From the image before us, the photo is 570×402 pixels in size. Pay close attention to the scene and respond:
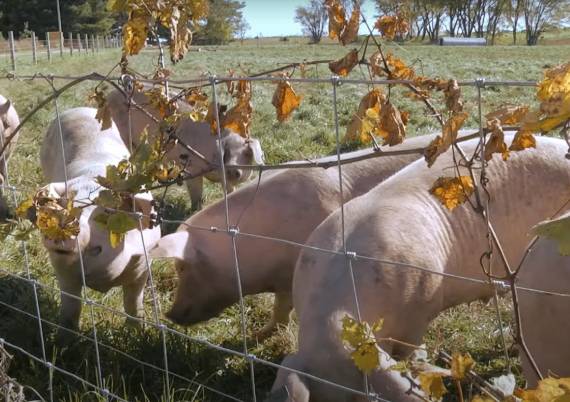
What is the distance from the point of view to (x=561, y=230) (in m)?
1.35

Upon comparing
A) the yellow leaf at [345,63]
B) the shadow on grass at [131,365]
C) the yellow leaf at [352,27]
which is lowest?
the shadow on grass at [131,365]

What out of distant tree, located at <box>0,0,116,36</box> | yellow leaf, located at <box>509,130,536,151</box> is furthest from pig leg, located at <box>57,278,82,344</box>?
distant tree, located at <box>0,0,116,36</box>

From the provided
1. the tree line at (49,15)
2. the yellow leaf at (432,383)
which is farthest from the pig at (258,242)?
the tree line at (49,15)

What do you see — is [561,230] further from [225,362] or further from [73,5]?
[73,5]

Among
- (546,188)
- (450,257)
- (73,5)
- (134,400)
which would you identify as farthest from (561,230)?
(73,5)

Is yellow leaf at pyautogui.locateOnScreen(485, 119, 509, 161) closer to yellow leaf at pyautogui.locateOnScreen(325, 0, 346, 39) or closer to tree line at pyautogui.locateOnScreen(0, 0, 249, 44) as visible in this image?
yellow leaf at pyautogui.locateOnScreen(325, 0, 346, 39)

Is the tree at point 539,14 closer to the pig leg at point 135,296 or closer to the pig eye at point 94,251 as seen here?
the pig leg at point 135,296

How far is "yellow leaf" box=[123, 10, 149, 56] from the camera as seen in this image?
244 cm

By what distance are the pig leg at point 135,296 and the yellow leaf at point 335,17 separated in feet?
8.49

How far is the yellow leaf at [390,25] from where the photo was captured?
82.0 inches

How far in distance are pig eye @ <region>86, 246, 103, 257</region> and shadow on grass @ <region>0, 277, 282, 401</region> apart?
0.43m

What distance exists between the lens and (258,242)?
3.97 metres

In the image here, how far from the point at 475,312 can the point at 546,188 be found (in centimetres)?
110

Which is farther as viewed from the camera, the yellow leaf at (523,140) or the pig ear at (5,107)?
the pig ear at (5,107)
